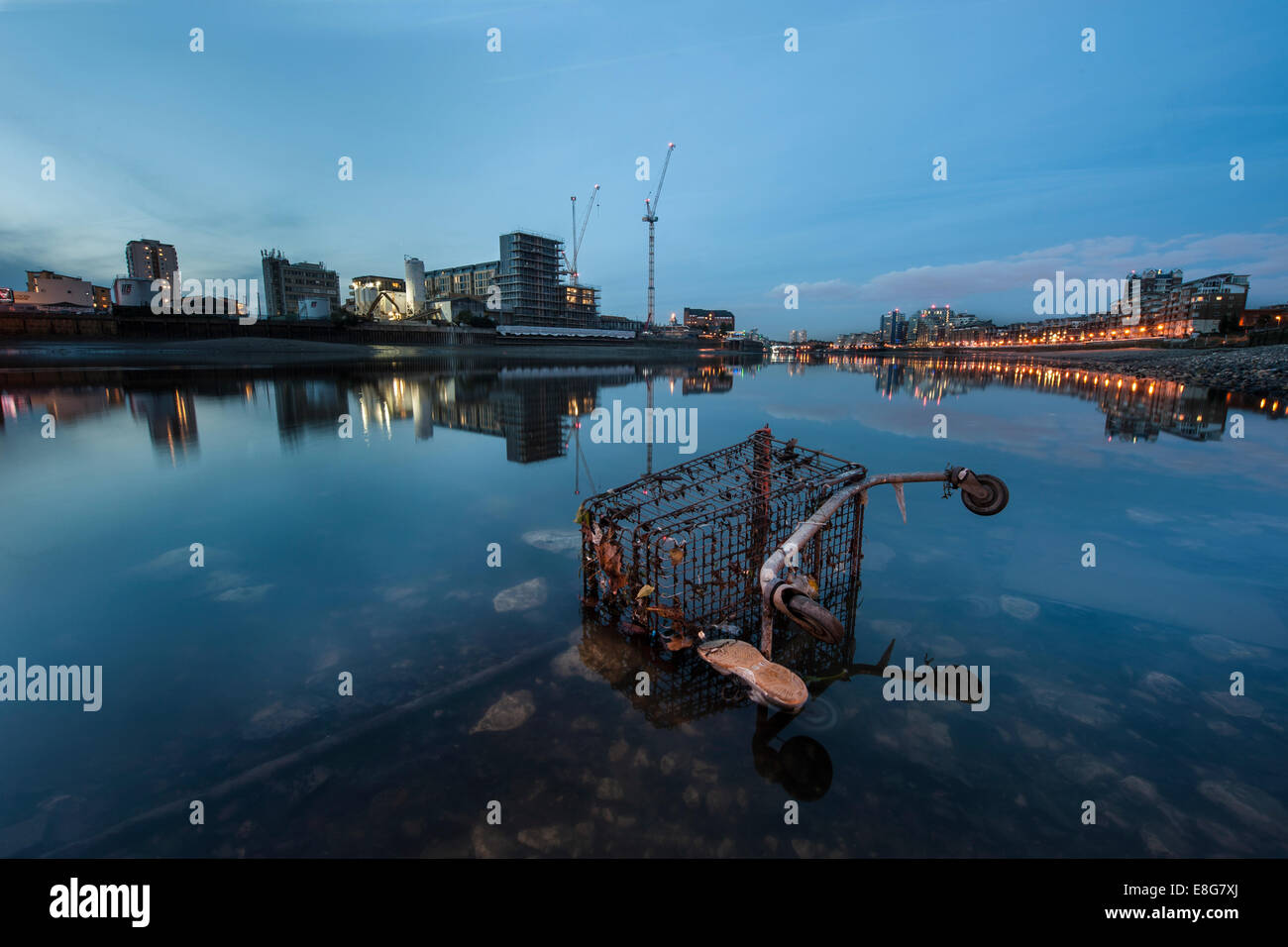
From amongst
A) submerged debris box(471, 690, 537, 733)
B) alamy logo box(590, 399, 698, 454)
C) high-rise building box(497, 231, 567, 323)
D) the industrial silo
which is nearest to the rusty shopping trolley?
submerged debris box(471, 690, 537, 733)

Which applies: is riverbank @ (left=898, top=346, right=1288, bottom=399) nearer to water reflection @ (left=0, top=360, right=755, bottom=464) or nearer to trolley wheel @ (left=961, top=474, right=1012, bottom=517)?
water reflection @ (left=0, top=360, right=755, bottom=464)

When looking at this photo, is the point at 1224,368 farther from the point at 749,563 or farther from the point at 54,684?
the point at 54,684

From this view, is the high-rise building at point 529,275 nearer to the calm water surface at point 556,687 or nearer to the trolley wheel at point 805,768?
the calm water surface at point 556,687

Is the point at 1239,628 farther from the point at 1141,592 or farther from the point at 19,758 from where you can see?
the point at 19,758

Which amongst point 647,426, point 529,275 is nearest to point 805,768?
point 647,426

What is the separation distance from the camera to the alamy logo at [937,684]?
10.3 metres

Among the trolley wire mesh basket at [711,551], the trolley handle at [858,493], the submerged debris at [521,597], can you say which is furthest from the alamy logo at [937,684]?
the submerged debris at [521,597]

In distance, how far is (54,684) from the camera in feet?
33.5

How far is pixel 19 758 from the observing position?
27.4 ft

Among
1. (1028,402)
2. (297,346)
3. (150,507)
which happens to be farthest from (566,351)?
(150,507)

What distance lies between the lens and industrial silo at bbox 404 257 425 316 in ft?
521
